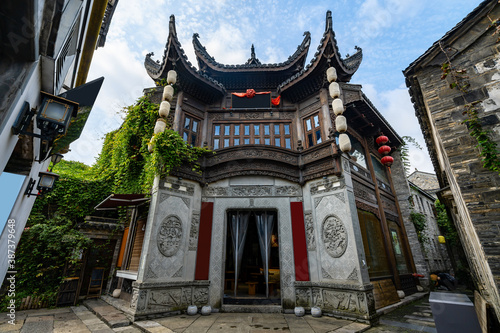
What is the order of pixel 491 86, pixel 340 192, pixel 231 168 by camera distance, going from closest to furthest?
pixel 491 86 < pixel 340 192 < pixel 231 168

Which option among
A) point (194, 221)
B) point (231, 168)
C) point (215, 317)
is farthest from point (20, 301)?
point (231, 168)

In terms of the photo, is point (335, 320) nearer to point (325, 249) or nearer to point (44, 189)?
point (325, 249)

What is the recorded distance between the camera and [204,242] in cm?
781

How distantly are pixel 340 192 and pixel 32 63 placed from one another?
7980 mm

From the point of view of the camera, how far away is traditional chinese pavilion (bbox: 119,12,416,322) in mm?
6969

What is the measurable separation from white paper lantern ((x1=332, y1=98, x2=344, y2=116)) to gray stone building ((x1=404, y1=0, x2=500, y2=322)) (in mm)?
2713

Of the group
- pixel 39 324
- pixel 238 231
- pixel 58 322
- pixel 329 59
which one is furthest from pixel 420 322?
pixel 39 324

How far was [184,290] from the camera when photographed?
7.02 meters

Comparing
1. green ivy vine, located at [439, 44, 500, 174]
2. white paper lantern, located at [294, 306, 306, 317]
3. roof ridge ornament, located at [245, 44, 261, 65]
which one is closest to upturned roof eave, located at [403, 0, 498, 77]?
green ivy vine, located at [439, 44, 500, 174]

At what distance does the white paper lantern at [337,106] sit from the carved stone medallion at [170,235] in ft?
23.6

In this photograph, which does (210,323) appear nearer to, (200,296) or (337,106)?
(200,296)

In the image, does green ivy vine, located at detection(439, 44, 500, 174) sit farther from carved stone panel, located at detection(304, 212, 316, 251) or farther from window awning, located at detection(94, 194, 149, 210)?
window awning, located at detection(94, 194, 149, 210)

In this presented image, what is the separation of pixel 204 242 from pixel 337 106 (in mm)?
7226

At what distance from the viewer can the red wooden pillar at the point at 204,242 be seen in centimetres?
749
